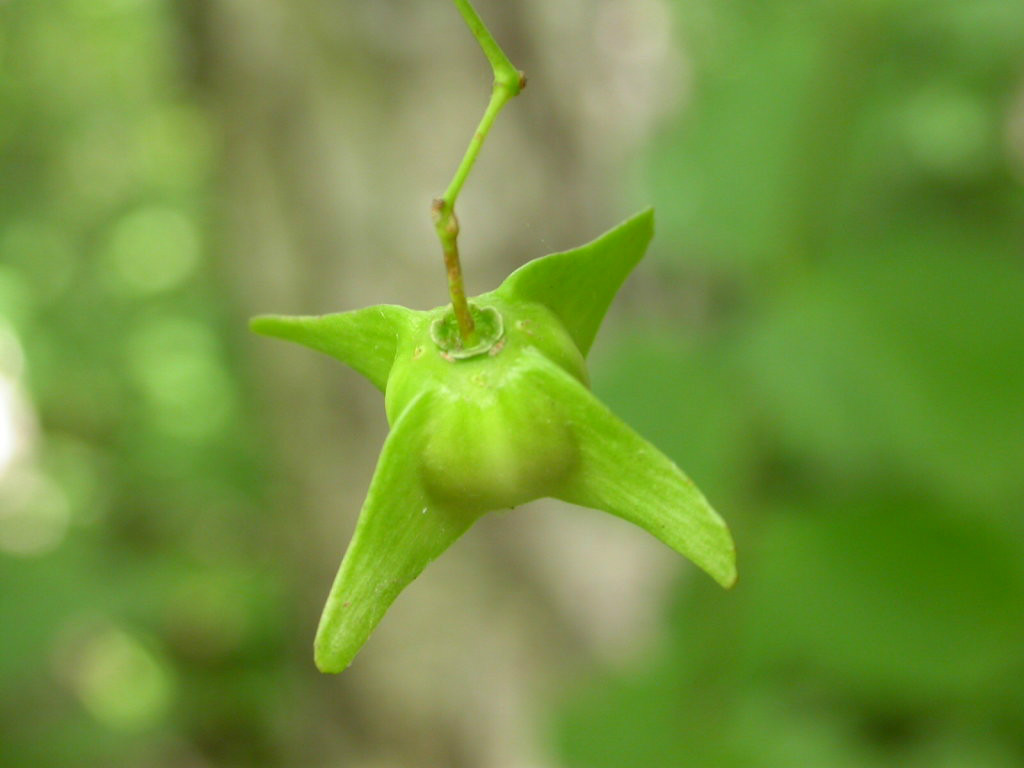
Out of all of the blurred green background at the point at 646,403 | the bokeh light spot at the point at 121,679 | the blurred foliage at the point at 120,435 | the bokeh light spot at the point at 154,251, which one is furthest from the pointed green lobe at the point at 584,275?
the bokeh light spot at the point at 154,251

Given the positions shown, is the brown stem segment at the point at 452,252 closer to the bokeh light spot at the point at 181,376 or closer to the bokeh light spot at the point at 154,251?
the bokeh light spot at the point at 181,376

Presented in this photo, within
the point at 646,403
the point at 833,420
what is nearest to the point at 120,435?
the point at 646,403

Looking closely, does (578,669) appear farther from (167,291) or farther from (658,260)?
(167,291)

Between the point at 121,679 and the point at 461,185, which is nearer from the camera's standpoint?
the point at 461,185

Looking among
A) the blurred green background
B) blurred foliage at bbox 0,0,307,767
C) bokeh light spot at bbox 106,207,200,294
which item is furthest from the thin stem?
bokeh light spot at bbox 106,207,200,294

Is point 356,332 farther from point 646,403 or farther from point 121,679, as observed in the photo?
point 121,679

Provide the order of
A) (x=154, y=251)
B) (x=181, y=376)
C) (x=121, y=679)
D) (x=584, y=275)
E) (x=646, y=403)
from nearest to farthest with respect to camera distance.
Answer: (x=584, y=275) < (x=646, y=403) < (x=121, y=679) < (x=181, y=376) < (x=154, y=251)
